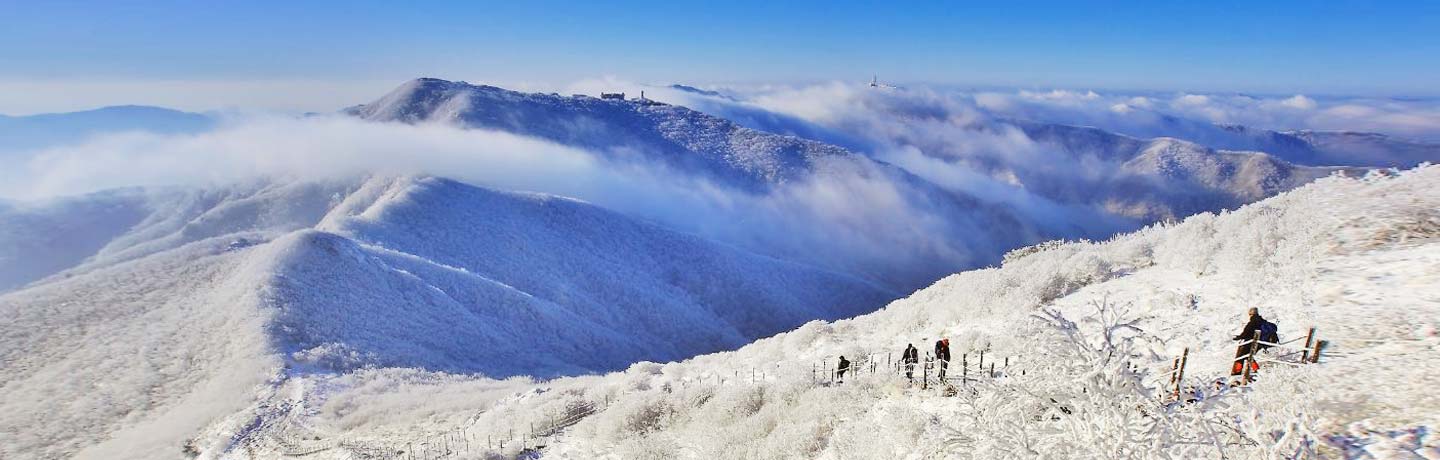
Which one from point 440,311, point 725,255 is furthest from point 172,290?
point 725,255

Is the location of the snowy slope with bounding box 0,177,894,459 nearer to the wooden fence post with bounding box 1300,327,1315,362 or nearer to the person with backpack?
the person with backpack

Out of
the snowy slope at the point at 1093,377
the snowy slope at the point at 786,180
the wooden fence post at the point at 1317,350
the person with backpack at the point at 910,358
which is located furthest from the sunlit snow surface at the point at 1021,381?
the snowy slope at the point at 786,180

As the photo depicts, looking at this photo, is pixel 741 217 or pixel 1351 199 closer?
pixel 1351 199

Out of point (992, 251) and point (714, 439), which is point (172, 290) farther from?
point (992, 251)

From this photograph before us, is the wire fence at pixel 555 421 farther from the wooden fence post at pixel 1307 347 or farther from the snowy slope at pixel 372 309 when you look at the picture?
the snowy slope at pixel 372 309

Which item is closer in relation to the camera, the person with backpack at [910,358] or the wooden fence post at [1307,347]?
the wooden fence post at [1307,347]

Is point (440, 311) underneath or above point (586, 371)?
above

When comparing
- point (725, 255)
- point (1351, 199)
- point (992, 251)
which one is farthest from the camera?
point (992, 251)
